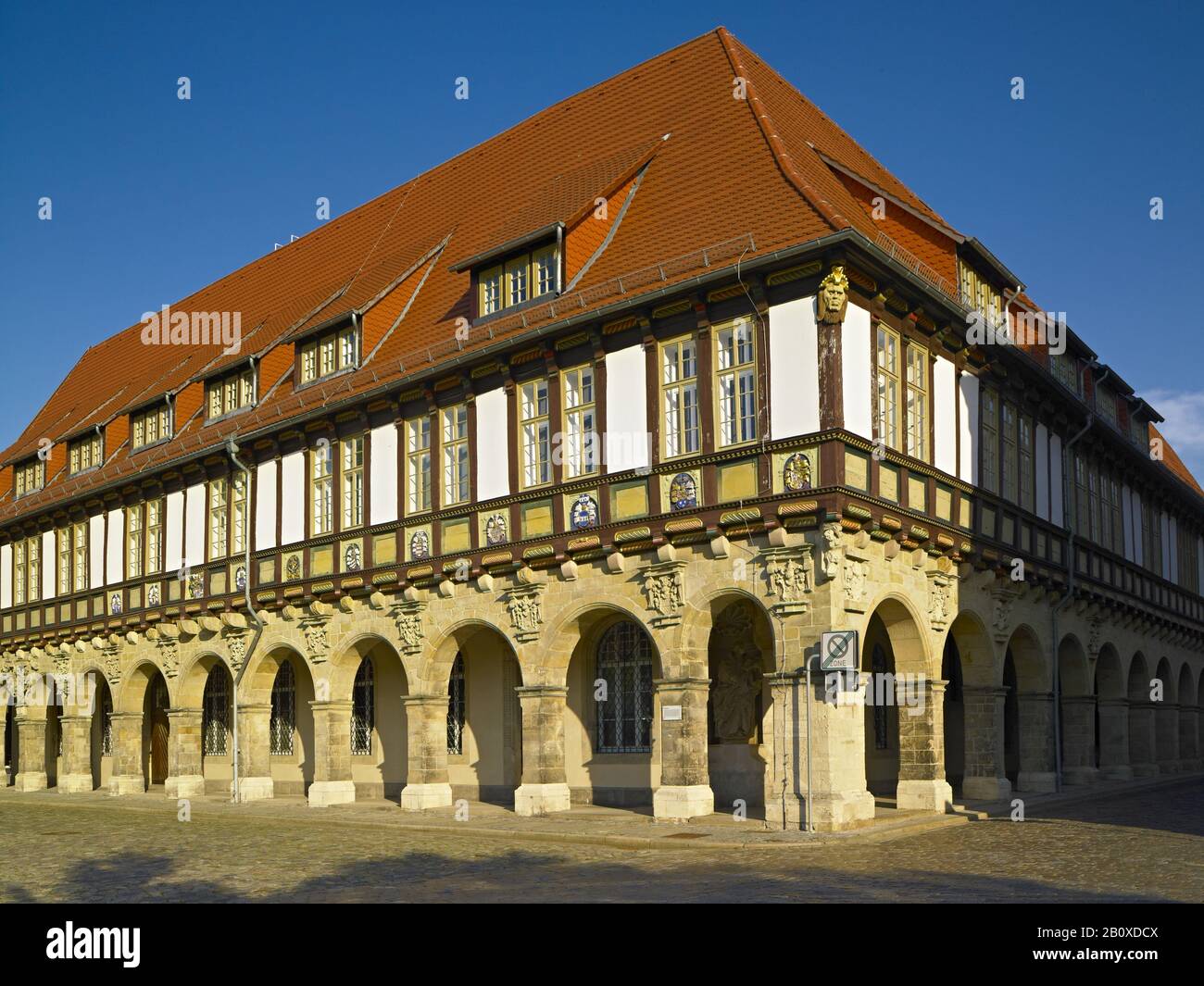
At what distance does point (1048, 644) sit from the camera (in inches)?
1057

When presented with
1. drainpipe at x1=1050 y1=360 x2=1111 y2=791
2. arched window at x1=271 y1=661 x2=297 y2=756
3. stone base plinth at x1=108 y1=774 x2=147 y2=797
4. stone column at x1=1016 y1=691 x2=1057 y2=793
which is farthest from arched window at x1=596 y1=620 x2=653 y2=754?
stone base plinth at x1=108 y1=774 x2=147 y2=797

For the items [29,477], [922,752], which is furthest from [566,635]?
[29,477]

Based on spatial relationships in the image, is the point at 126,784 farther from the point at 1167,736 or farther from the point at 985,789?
the point at 1167,736

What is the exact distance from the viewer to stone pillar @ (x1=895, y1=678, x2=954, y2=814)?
21.3 metres

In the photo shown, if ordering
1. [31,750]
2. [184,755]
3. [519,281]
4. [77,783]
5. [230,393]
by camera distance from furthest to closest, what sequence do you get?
[31,750] < [77,783] < [230,393] < [184,755] < [519,281]

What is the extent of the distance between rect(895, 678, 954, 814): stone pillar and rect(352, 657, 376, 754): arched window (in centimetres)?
1244

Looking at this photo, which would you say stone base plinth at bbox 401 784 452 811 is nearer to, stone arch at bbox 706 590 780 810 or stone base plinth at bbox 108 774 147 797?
stone arch at bbox 706 590 780 810

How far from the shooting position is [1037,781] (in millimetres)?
26500

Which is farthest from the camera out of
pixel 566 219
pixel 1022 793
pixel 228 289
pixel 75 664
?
pixel 228 289

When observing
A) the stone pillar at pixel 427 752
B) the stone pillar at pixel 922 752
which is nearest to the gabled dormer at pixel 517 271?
the stone pillar at pixel 427 752

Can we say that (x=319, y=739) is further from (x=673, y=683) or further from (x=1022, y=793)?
(x=1022, y=793)

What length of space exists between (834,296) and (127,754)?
75.1ft
